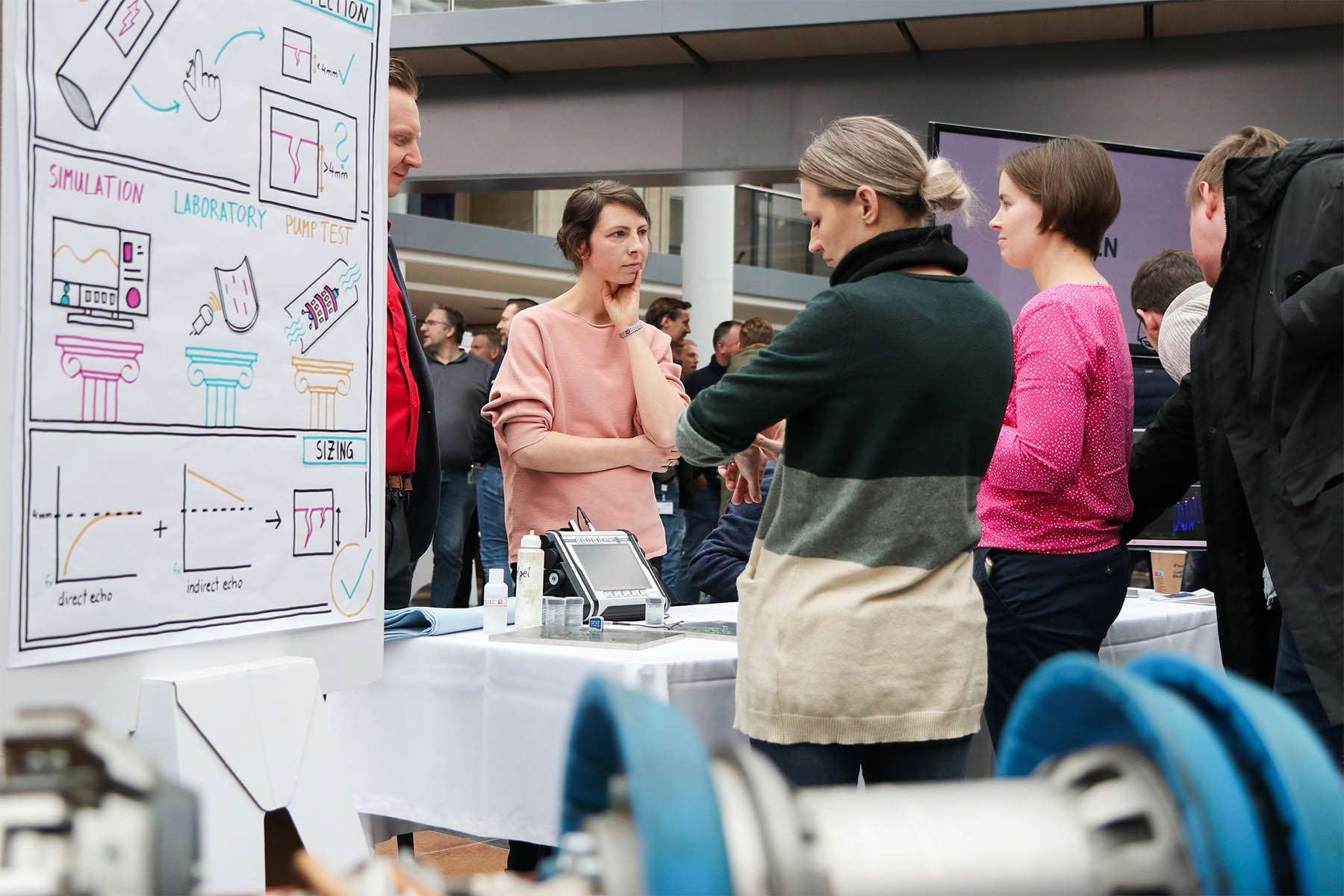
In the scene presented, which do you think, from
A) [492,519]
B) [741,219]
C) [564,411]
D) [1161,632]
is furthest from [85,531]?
[741,219]

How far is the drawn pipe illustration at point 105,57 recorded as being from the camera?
1.39 meters

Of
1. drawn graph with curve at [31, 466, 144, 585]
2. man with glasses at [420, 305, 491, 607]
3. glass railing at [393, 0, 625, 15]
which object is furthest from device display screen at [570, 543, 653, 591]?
glass railing at [393, 0, 625, 15]

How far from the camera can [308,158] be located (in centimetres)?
172

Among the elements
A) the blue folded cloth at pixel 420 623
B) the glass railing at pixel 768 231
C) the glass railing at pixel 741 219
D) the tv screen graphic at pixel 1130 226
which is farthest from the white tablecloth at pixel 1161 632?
the glass railing at pixel 768 231

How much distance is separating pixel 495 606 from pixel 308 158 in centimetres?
101

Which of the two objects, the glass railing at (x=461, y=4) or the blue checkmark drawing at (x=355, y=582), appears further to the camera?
the glass railing at (x=461, y=4)

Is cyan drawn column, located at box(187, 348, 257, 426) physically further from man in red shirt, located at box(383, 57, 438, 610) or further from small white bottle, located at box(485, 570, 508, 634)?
small white bottle, located at box(485, 570, 508, 634)

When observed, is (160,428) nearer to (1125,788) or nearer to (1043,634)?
(1125,788)

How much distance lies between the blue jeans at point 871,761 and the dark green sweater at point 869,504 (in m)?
0.03

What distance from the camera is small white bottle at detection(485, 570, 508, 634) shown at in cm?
243

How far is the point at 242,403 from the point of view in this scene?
160cm

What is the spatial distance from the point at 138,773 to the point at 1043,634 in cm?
167

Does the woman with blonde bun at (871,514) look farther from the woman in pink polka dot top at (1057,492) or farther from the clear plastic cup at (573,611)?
the clear plastic cup at (573,611)

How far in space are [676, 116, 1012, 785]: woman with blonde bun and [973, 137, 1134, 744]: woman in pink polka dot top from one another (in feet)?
1.15
